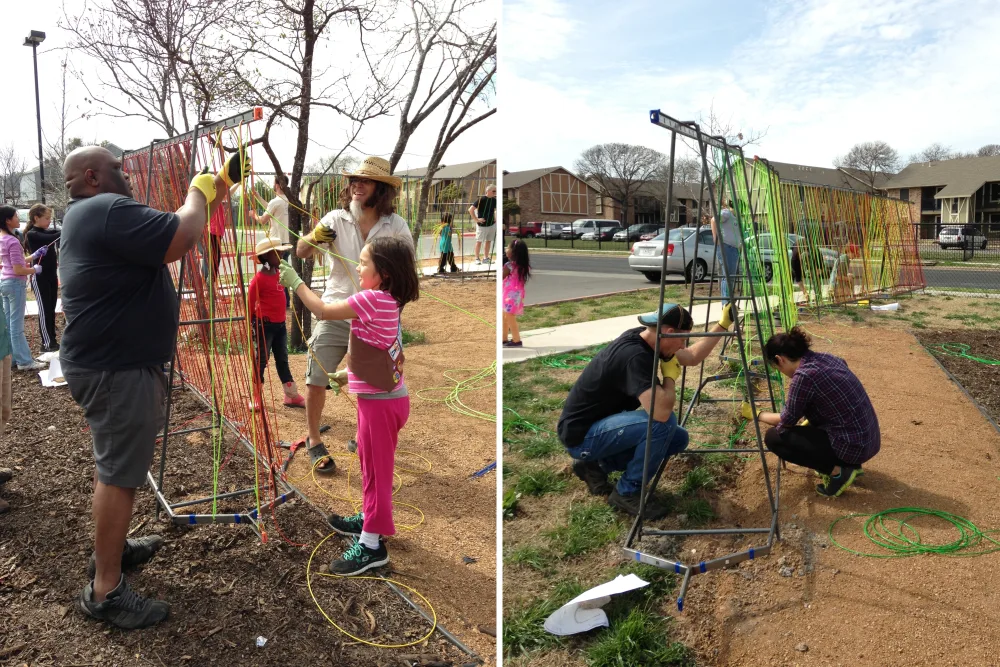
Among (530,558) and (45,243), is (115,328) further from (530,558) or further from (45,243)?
(45,243)

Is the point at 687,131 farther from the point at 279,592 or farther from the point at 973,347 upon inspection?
the point at 973,347

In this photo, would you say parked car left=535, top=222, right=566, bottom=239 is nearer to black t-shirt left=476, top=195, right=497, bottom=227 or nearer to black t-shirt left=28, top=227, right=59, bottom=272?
black t-shirt left=476, top=195, right=497, bottom=227

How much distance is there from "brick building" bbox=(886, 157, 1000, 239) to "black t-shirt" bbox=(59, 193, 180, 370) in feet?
156

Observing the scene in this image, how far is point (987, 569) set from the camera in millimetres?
3084

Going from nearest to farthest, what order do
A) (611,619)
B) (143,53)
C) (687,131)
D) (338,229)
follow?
(611,619) → (687,131) → (338,229) → (143,53)

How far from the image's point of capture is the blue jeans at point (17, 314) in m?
7.08

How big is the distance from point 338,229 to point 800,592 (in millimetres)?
2884

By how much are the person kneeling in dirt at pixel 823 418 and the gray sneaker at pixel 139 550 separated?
3165 millimetres

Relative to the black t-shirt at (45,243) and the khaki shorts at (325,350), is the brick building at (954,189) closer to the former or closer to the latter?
the black t-shirt at (45,243)

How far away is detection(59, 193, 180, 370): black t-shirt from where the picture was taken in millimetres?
2557

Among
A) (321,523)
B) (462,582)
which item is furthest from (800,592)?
(321,523)

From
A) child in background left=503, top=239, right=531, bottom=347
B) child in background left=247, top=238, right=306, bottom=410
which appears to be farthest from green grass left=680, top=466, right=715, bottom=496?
child in background left=503, top=239, right=531, bottom=347

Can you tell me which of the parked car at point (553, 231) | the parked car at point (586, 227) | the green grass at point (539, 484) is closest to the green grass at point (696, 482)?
the green grass at point (539, 484)

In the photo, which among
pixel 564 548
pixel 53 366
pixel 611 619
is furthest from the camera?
pixel 53 366
